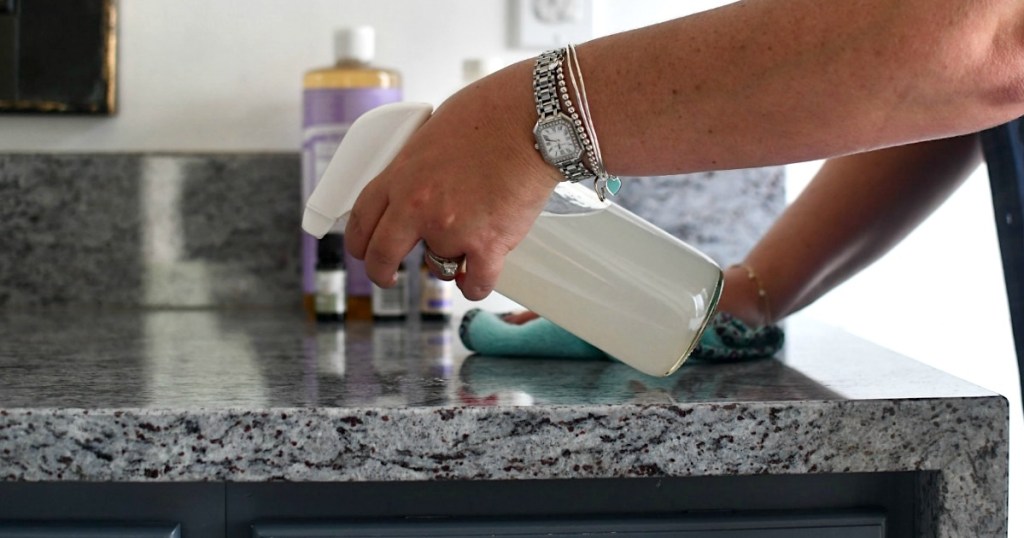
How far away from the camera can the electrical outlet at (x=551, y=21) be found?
1.21 m

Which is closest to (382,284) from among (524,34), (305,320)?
(305,320)

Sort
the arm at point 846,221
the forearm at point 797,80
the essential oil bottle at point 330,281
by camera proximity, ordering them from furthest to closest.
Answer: the essential oil bottle at point 330,281 → the arm at point 846,221 → the forearm at point 797,80

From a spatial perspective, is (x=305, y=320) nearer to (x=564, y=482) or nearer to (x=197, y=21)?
(x=197, y=21)

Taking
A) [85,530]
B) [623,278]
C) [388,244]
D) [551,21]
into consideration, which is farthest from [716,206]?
[85,530]

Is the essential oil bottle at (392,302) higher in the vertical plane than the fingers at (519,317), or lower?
higher

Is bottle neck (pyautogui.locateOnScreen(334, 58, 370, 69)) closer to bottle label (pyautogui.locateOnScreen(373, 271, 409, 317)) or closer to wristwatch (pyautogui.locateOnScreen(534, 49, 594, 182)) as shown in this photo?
bottle label (pyautogui.locateOnScreen(373, 271, 409, 317))

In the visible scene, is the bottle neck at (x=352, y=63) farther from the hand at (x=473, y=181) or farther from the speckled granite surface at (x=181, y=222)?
the hand at (x=473, y=181)

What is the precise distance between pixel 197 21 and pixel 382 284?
69 cm

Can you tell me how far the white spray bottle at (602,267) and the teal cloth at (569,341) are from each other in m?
0.10

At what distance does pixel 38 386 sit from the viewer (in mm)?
645

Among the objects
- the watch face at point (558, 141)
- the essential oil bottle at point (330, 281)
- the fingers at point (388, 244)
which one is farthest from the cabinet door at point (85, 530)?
the essential oil bottle at point (330, 281)

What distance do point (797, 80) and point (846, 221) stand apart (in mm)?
399

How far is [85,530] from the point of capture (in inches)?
23.1

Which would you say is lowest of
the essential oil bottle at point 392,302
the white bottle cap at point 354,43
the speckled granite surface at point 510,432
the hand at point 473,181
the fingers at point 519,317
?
the speckled granite surface at point 510,432
